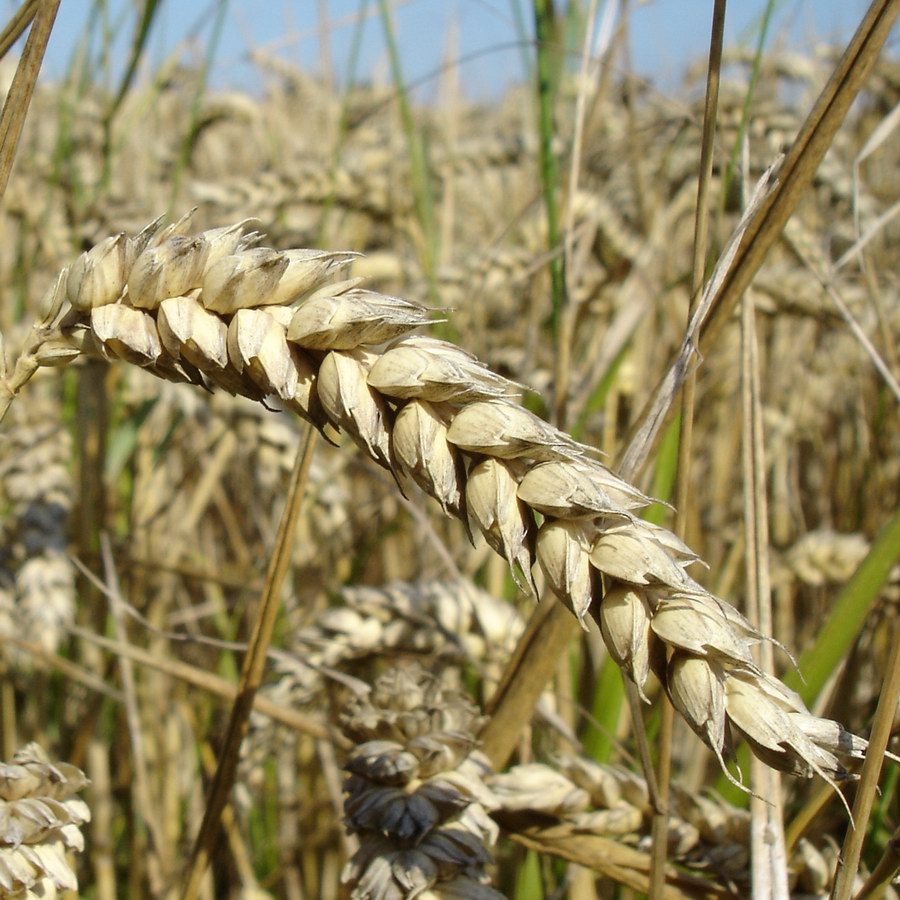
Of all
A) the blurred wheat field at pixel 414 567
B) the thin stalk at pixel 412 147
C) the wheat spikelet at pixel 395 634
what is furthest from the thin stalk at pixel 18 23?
the thin stalk at pixel 412 147

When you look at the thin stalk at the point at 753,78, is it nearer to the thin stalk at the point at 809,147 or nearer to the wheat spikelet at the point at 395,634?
the thin stalk at the point at 809,147

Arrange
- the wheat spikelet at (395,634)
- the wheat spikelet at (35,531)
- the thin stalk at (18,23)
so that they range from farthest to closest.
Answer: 1. the wheat spikelet at (35,531)
2. the wheat spikelet at (395,634)
3. the thin stalk at (18,23)

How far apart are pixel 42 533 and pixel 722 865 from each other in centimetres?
89

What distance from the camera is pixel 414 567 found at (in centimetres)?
151

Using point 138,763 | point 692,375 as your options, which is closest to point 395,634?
point 138,763

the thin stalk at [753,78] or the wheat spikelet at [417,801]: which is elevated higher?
the thin stalk at [753,78]

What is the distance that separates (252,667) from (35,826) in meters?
0.17

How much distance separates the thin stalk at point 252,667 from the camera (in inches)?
24.1

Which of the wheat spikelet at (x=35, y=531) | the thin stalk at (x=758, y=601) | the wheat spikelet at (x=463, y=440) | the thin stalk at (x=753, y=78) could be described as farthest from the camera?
the wheat spikelet at (x=35, y=531)

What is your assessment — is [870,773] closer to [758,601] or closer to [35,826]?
[758,601]

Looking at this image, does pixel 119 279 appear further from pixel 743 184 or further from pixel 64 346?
pixel 743 184

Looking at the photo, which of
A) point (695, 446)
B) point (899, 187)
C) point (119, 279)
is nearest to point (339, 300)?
point (119, 279)

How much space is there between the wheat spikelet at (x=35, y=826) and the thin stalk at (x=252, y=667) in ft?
0.41

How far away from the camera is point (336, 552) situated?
1.43 m
